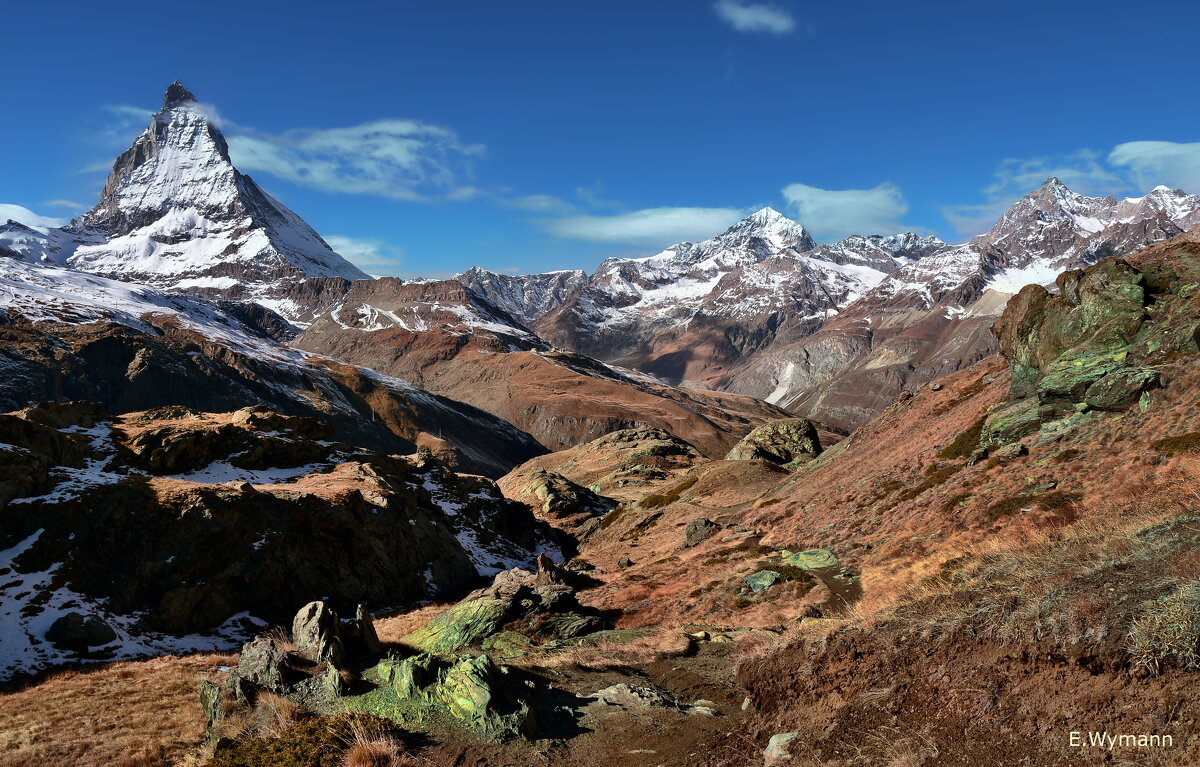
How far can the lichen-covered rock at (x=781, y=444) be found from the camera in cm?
7988

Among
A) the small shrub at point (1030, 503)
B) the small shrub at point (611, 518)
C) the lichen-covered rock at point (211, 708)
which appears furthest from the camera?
the small shrub at point (611, 518)

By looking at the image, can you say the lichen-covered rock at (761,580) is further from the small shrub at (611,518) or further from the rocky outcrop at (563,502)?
the rocky outcrop at (563,502)

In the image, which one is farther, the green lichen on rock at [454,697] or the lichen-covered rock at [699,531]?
the lichen-covered rock at [699,531]

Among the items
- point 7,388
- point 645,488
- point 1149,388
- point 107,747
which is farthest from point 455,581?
point 7,388

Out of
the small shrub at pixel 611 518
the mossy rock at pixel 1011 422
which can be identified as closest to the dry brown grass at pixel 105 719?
the mossy rock at pixel 1011 422

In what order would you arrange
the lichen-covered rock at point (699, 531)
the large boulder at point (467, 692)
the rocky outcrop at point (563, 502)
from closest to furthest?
the large boulder at point (467, 692)
the lichen-covered rock at point (699, 531)
the rocky outcrop at point (563, 502)

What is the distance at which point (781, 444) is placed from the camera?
82.7 metres

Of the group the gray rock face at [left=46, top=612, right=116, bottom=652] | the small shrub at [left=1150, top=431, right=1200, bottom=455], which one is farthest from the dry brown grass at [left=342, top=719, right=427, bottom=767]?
the small shrub at [left=1150, top=431, right=1200, bottom=455]

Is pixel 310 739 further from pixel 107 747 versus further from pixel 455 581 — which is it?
pixel 455 581

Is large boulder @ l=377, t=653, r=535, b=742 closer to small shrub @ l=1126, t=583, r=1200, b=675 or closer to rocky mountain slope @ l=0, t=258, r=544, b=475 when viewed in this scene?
small shrub @ l=1126, t=583, r=1200, b=675

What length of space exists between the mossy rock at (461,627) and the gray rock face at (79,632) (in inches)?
415

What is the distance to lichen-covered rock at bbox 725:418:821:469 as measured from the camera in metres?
79.9

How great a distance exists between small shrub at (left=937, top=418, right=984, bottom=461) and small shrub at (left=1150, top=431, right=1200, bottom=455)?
1122 centimetres

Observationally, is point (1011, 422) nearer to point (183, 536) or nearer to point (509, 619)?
point (509, 619)
